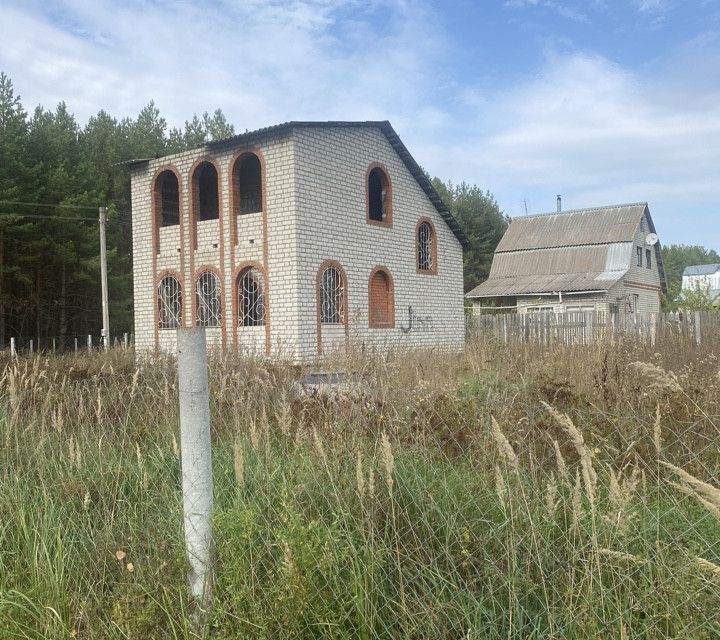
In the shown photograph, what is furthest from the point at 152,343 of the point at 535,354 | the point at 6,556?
the point at 6,556

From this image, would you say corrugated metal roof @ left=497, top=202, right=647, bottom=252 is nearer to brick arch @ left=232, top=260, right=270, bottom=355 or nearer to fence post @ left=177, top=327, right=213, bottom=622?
brick arch @ left=232, top=260, right=270, bottom=355

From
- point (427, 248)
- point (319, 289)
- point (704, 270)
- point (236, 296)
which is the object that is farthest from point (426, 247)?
point (704, 270)

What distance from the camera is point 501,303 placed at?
33.9 m

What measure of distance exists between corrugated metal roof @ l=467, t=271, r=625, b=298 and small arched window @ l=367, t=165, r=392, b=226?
14.9m

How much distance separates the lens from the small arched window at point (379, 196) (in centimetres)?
1723

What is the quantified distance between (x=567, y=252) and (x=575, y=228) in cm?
162

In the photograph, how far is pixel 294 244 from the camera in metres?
14.2

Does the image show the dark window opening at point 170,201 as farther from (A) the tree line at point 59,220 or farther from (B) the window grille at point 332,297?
(A) the tree line at point 59,220

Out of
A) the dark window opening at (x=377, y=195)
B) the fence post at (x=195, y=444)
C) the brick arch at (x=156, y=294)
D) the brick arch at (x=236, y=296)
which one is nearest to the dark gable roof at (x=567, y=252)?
the dark window opening at (x=377, y=195)

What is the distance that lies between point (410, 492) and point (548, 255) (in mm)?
32851

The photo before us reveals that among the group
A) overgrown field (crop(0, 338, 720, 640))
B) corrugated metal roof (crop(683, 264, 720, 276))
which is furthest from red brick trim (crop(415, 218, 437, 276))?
corrugated metal roof (crop(683, 264, 720, 276))

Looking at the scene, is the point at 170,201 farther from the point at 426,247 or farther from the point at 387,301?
the point at 426,247

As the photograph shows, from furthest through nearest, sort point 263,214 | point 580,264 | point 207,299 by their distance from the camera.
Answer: point 580,264 → point 207,299 → point 263,214

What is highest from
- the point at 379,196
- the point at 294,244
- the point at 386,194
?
the point at 379,196
